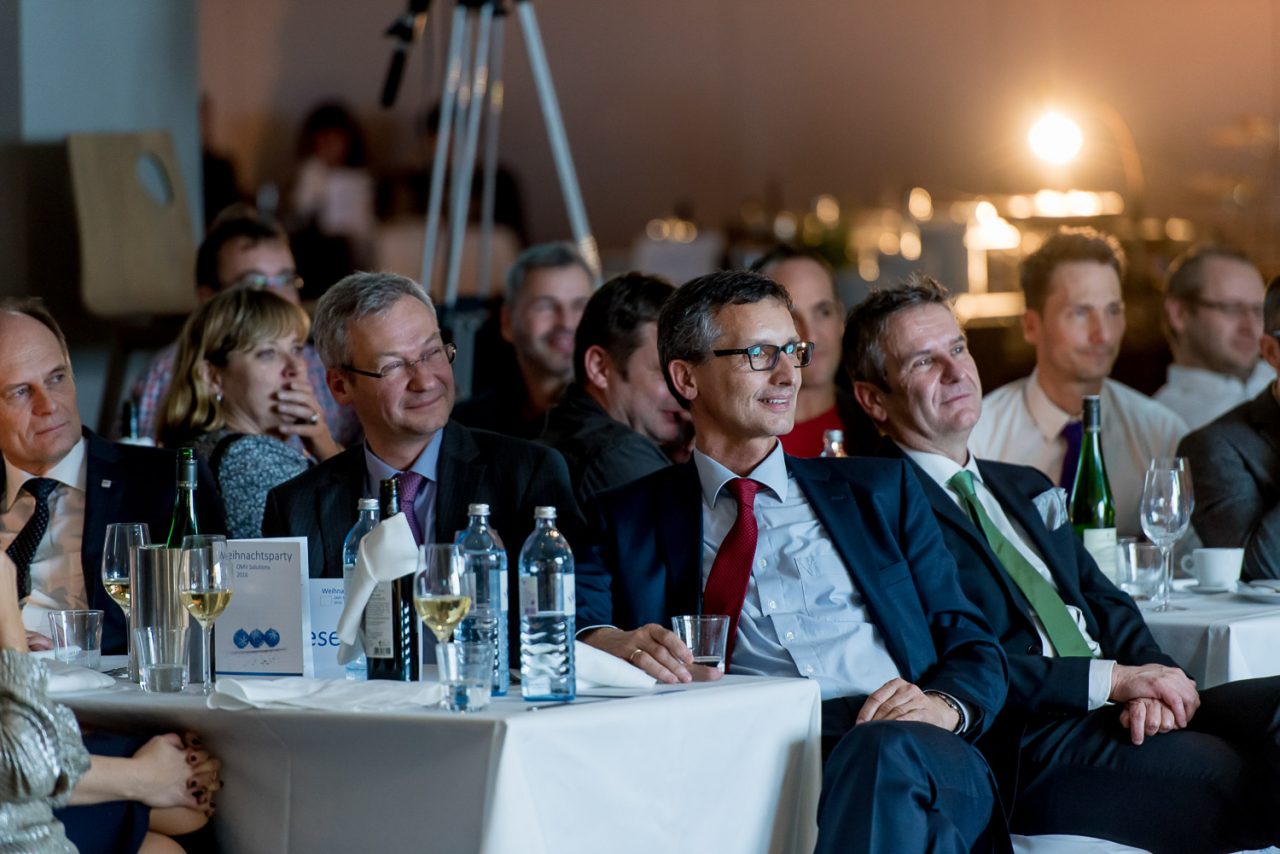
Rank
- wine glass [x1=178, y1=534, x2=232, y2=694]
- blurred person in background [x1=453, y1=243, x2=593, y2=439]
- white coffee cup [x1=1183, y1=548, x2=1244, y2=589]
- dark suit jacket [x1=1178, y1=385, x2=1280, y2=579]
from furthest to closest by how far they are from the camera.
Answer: blurred person in background [x1=453, y1=243, x2=593, y2=439], dark suit jacket [x1=1178, y1=385, x2=1280, y2=579], white coffee cup [x1=1183, y1=548, x2=1244, y2=589], wine glass [x1=178, y1=534, x2=232, y2=694]

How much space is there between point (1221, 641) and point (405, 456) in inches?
56.2

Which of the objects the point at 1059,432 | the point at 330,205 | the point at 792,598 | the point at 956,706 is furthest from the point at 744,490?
the point at 330,205

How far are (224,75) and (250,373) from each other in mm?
6150

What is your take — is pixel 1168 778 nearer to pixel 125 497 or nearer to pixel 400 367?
pixel 400 367

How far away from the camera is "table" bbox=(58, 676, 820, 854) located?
6.09 feet

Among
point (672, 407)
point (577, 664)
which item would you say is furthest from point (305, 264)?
point (577, 664)

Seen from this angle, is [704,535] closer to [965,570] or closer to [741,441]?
[741,441]

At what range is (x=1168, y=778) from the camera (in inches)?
98.5

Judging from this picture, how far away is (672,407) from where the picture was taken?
11.5ft

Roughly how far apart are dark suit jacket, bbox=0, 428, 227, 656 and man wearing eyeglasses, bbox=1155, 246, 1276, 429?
2.90m

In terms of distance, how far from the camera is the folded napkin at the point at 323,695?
1976mm

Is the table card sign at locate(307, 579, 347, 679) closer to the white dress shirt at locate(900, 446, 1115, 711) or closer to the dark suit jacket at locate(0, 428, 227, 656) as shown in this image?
the dark suit jacket at locate(0, 428, 227, 656)

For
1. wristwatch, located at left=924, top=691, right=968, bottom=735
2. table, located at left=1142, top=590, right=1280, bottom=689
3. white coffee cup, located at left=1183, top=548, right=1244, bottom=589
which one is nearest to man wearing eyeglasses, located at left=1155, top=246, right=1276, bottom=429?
white coffee cup, located at left=1183, top=548, right=1244, bottom=589

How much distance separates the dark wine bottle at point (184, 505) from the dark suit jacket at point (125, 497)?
0.62 ft
